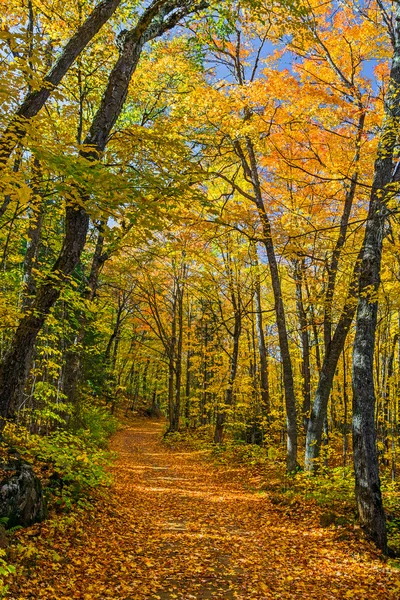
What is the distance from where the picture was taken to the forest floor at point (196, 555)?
436cm

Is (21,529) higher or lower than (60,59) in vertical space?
lower

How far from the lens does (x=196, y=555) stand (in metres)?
5.51

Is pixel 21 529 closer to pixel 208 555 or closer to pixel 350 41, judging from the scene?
pixel 208 555

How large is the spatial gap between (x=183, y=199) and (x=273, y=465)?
9.79 metres

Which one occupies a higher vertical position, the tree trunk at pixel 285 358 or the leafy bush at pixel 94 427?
the tree trunk at pixel 285 358

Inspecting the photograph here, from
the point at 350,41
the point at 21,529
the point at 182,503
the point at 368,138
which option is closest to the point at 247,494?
the point at 182,503

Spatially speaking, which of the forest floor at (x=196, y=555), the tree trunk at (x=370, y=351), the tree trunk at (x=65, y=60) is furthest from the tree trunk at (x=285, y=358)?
the tree trunk at (x=65, y=60)

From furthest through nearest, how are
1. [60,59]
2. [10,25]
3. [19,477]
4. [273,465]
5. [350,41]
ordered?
[273,465], [350,41], [10,25], [60,59], [19,477]

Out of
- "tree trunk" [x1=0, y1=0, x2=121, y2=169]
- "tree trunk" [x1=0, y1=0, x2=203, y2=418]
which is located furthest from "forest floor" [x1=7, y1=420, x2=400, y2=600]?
"tree trunk" [x1=0, y1=0, x2=121, y2=169]

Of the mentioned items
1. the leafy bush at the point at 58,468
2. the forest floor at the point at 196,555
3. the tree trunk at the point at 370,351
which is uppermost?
the tree trunk at the point at 370,351

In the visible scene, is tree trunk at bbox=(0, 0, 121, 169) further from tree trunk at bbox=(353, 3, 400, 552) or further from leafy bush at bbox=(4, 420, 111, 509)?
leafy bush at bbox=(4, 420, 111, 509)

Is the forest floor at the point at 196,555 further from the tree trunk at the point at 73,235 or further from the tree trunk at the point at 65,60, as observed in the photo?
the tree trunk at the point at 65,60

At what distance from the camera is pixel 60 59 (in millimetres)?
5270

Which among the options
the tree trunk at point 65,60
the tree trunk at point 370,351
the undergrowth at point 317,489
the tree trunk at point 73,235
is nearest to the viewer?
the tree trunk at point 65,60
